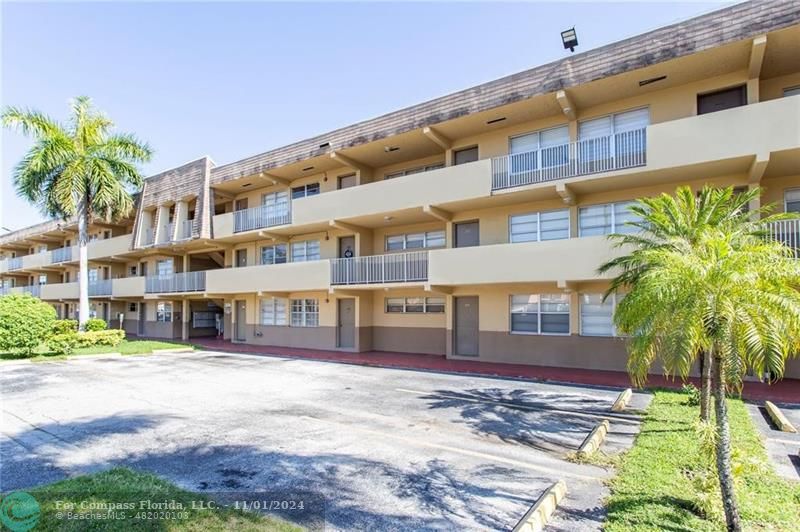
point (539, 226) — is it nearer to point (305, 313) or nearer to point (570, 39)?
point (570, 39)

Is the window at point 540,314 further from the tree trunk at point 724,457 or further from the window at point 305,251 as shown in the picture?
the tree trunk at point 724,457

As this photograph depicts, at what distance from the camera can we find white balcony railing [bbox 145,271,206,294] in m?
25.3

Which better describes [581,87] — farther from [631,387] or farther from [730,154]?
[631,387]

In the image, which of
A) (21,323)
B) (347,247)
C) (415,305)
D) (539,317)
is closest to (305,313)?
(347,247)

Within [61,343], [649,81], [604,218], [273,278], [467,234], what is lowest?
[61,343]

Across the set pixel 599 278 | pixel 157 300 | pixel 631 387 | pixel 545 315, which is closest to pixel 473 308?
pixel 545 315

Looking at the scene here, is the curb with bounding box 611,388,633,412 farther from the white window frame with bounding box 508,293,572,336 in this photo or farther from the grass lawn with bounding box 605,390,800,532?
the white window frame with bounding box 508,293,572,336

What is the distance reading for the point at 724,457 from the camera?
4535mm

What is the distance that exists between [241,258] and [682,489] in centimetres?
2485

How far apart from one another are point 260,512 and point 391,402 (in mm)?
6009

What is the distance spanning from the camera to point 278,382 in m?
13.5

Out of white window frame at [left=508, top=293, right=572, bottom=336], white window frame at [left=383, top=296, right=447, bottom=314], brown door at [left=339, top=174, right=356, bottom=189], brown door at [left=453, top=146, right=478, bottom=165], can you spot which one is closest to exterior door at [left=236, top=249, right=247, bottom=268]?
brown door at [left=339, top=174, right=356, bottom=189]

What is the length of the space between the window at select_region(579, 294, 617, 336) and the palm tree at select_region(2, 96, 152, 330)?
24.7m

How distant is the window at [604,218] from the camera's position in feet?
46.9
